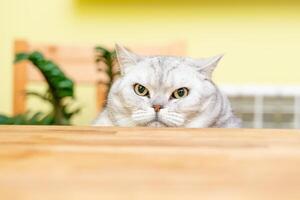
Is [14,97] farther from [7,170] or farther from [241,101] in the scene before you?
[7,170]

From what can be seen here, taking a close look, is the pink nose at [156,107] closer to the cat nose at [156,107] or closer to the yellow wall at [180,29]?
the cat nose at [156,107]

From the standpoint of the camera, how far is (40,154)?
0.42 meters

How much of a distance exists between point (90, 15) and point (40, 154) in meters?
1.95

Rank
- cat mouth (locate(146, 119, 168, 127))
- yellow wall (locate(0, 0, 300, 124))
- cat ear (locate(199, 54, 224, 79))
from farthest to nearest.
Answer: yellow wall (locate(0, 0, 300, 124)) < cat ear (locate(199, 54, 224, 79)) < cat mouth (locate(146, 119, 168, 127))

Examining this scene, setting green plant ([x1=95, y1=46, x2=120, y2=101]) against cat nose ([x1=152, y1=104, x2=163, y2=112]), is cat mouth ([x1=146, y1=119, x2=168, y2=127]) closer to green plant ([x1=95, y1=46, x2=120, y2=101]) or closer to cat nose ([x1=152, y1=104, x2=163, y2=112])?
cat nose ([x1=152, y1=104, x2=163, y2=112])

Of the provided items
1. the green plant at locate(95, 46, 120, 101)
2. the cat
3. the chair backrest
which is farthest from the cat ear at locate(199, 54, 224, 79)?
the chair backrest

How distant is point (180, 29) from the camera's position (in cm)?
233

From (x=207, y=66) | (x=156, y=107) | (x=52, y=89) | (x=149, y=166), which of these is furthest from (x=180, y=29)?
(x=149, y=166)

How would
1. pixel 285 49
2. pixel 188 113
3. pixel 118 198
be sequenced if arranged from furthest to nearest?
pixel 285 49
pixel 188 113
pixel 118 198

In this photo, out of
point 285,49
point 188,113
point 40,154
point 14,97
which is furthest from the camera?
point 285,49

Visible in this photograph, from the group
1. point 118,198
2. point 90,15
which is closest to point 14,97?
point 90,15

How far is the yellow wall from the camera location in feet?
7.60

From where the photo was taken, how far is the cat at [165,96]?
1.04 meters

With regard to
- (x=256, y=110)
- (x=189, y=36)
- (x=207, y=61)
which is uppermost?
(x=189, y=36)
